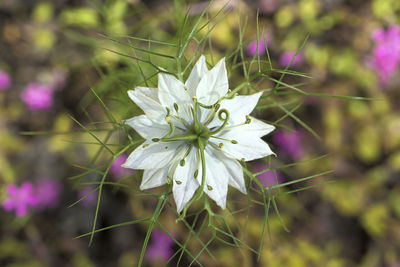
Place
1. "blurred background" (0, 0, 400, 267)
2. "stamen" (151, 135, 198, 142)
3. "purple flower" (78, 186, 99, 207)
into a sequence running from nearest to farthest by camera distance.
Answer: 1. "stamen" (151, 135, 198, 142)
2. "blurred background" (0, 0, 400, 267)
3. "purple flower" (78, 186, 99, 207)

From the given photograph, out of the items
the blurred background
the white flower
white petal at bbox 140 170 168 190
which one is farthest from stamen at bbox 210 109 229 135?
the blurred background

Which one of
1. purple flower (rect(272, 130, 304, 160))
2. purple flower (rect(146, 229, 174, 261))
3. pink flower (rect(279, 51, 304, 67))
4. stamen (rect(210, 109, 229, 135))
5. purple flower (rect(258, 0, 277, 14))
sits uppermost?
stamen (rect(210, 109, 229, 135))

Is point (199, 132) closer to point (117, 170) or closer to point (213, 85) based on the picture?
point (213, 85)

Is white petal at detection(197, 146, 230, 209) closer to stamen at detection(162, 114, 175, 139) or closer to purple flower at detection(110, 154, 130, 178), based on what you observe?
stamen at detection(162, 114, 175, 139)

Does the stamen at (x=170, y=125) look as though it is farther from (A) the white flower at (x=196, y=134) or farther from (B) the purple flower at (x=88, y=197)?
(B) the purple flower at (x=88, y=197)

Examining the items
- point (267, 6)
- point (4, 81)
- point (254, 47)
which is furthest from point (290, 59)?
point (4, 81)

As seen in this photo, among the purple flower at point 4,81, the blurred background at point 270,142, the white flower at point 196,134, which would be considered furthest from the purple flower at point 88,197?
the white flower at point 196,134

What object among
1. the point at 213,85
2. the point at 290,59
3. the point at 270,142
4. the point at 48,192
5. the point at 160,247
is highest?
the point at 213,85
